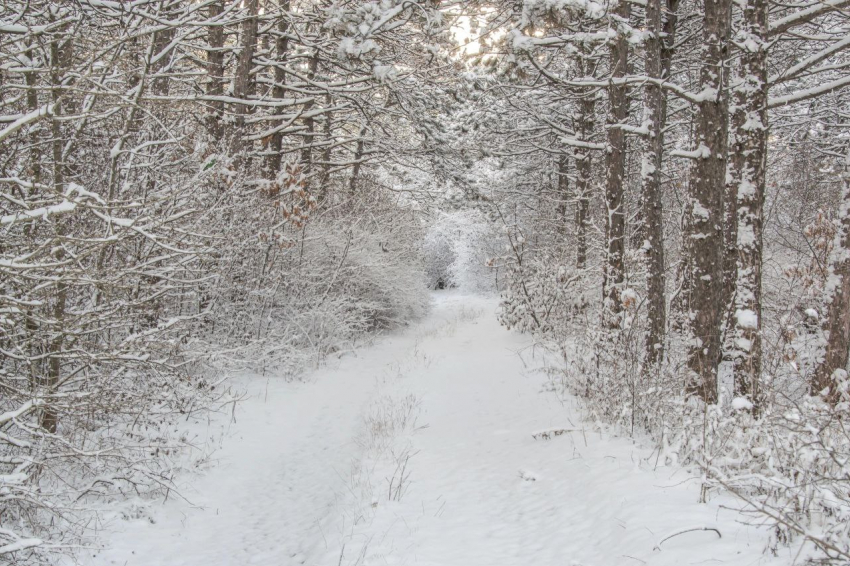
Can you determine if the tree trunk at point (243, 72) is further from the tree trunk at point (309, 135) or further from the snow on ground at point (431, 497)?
the snow on ground at point (431, 497)

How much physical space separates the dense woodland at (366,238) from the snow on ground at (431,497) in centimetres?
36

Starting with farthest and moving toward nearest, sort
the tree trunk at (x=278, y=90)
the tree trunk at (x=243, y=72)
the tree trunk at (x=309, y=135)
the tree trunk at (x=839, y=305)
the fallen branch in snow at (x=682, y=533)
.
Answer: the tree trunk at (x=309, y=135) → the tree trunk at (x=278, y=90) → the tree trunk at (x=243, y=72) → the tree trunk at (x=839, y=305) → the fallen branch in snow at (x=682, y=533)

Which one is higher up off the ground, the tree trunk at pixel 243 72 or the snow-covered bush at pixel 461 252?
the tree trunk at pixel 243 72

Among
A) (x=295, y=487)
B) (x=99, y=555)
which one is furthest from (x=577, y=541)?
(x=99, y=555)

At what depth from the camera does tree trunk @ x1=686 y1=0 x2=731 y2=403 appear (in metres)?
5.97

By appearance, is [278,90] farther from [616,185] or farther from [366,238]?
[616,185]

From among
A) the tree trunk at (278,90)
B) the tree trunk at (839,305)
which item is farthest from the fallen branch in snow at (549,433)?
the tree trunk at (278,90)

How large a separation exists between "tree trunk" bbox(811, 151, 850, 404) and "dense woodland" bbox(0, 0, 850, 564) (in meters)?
0.03

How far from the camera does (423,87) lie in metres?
11.8

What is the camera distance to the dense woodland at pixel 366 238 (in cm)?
368

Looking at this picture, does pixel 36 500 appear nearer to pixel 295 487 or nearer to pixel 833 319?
pixel 295 487

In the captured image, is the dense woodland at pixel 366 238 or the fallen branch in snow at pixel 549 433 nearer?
the dense woodland at pixel 366 238

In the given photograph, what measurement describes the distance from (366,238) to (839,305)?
1068 cm

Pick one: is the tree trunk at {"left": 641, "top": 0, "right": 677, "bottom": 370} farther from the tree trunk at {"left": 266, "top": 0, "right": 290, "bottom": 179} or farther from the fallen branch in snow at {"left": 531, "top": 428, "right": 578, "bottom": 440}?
the tree trunk at {"left": 266, "top": 0, "right": 290, "bottom": 179}
